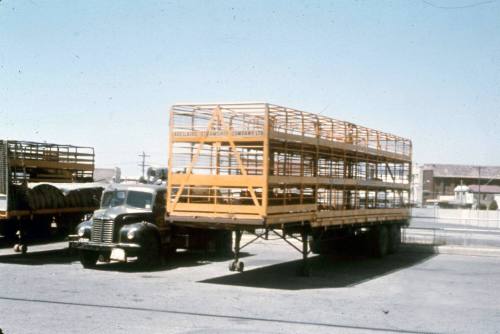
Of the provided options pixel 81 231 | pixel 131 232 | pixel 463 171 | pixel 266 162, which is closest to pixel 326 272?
pixel 266 162

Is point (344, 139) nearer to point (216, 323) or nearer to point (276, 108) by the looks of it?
point (276, 108)

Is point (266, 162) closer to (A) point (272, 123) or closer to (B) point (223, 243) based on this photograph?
(A) point (272, 123)

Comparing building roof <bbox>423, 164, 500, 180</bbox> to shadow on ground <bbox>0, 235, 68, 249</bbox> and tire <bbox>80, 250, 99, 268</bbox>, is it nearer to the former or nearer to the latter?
shadow on ground <bbox>0, 235, 68, 249</bbox>

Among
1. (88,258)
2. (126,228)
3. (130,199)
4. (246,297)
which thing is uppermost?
(130,199)

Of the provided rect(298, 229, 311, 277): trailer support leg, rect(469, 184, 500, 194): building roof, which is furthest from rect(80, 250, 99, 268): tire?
rect(469, 184, 500, 194): building roof

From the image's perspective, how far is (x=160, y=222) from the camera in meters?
15.7

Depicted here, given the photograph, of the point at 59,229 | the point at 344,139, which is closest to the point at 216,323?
the point at 344,139

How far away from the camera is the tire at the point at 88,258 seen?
15.2 metres

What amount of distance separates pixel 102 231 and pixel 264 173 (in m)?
5.09

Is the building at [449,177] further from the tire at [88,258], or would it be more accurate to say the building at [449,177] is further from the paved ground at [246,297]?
the tire at [88,258]

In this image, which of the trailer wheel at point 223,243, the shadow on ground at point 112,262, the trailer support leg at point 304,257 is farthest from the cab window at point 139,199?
the trailer support leg at point 304,257

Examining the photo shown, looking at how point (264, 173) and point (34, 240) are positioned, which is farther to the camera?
point (34, 240)

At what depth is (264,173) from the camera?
11961 millimetres

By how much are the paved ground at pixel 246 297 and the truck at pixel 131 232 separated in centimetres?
45
